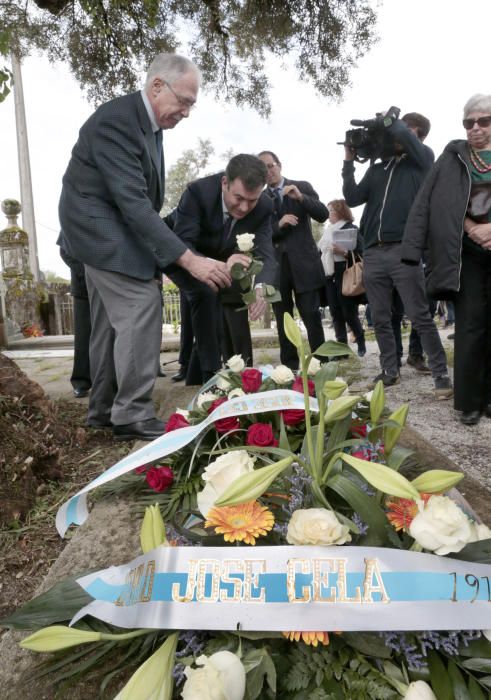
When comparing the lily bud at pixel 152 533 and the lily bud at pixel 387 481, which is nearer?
the lily bud at pixel 387 481

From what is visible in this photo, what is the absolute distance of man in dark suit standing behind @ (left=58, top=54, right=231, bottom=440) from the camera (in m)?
2.19

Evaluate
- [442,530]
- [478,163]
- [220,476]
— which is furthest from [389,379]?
[442,530]

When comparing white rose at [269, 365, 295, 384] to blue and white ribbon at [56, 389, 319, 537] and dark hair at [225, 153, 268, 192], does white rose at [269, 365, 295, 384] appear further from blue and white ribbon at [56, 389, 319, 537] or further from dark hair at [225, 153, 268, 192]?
dark hair at [225, 153, 268, 192]

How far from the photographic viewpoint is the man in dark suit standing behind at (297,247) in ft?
12.8

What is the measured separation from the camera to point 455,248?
8.66 ft

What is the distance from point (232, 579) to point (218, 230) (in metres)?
2.50

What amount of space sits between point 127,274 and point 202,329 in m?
0.76

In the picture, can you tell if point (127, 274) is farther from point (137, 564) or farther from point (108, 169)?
point (137, 564)

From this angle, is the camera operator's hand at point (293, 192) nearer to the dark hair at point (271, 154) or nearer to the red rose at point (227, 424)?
the dark hair at point (271, 154)

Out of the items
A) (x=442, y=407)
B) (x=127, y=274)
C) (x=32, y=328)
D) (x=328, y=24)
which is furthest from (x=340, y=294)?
(x=32, y=328)

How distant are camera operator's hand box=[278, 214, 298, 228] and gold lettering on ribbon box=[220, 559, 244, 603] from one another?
3.38 m

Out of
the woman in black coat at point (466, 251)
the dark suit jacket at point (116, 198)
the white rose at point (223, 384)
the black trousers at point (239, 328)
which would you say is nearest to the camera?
the white rose at point (223, 384)

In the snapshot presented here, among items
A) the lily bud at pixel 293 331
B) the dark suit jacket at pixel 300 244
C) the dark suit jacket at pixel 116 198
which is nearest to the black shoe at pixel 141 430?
the dark suit jacket at pixel 116 198

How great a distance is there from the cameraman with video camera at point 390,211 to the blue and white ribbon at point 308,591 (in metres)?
2.65
